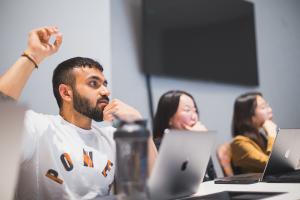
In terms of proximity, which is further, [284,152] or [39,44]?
[284,152]

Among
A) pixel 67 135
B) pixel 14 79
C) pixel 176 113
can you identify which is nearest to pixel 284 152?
pixel 176 113

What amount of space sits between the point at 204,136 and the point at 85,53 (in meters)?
1.01

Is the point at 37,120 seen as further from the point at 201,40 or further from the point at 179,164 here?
the point at 201,40

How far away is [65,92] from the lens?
1.68m

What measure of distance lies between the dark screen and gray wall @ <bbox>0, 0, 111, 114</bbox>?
588 millimetres

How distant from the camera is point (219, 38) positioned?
3.38 m

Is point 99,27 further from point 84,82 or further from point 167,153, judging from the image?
point 167,153

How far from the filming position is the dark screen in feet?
9.02

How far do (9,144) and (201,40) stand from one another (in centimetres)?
268

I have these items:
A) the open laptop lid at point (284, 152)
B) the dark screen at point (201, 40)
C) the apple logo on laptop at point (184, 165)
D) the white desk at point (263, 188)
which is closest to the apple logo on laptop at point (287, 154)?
the open laptop lid at point (284, 152)

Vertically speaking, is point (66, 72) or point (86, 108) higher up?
point (66, 72)

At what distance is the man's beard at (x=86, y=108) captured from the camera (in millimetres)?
1630

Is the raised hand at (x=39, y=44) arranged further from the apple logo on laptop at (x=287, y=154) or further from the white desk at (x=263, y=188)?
the apple logo on laptop at (x=287, y=154)

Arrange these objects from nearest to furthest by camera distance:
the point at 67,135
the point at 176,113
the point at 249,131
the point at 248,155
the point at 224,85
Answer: the point at 67,135, the point at 176,113, the point at 248,155, the point at 249,131, the point at 224,85
